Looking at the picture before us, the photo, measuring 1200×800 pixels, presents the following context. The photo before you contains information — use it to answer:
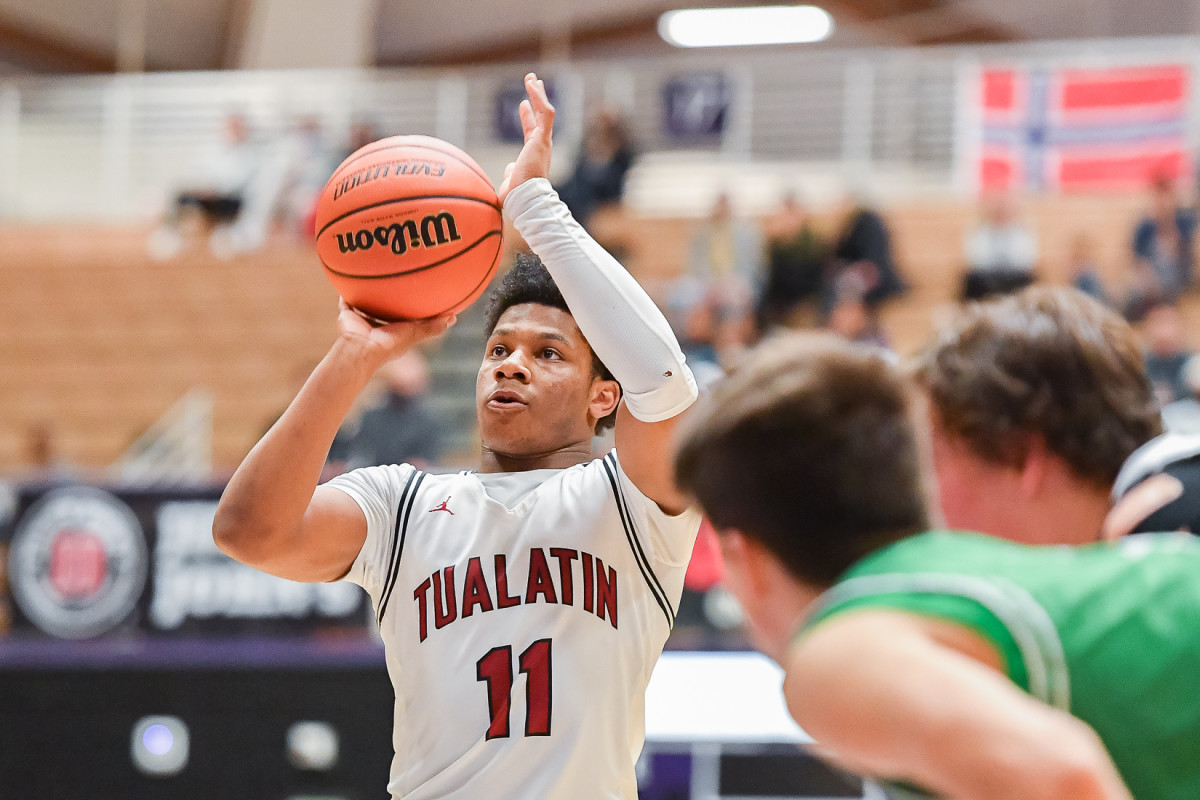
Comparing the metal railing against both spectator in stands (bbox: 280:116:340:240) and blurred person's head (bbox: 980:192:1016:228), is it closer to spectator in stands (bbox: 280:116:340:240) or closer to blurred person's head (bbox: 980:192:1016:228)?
spectator in stands (bbox: 280:116:340:240)

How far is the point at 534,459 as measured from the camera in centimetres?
304

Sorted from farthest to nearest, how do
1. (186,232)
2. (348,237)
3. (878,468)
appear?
(186,232), (348,237), (878,468)

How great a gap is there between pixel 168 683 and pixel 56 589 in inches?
46.9

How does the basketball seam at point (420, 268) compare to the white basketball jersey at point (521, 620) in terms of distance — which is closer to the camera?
the white basketball jersey at point (521, 620)

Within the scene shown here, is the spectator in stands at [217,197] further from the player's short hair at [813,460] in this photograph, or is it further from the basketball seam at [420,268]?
the player's short hair at [813,460]

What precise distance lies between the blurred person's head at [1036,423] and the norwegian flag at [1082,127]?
41.3 feet

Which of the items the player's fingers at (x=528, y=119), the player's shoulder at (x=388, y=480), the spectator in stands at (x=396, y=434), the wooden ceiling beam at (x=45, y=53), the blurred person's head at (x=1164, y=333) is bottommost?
the spectator in stands at (x=396, y=434)

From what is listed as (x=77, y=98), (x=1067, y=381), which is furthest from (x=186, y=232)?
(x=1067, y=381)

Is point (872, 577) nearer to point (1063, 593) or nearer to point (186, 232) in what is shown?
point (1063, 593)

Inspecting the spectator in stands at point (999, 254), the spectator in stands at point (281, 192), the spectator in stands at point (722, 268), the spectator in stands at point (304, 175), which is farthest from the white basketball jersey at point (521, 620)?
the spectator in stands at point (281, 192)

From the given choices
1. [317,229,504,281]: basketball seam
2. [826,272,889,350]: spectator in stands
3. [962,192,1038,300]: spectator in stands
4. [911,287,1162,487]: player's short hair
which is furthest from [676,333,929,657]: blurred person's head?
[962,192,1038,300]: spectator in stands

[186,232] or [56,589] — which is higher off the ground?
[186,232]

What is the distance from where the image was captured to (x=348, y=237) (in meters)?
2.98

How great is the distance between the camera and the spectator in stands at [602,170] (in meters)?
13.0
